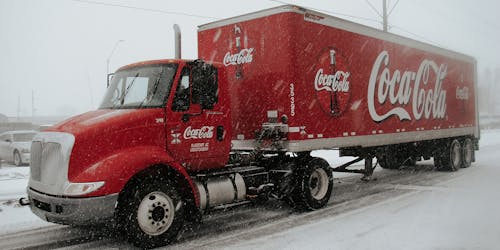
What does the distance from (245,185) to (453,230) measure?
11.3 ft

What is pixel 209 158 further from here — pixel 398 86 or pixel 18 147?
pixel 18 147

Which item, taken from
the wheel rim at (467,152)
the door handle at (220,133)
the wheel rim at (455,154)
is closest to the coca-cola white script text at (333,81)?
the door handle at (220,133)

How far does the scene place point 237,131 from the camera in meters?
9.15

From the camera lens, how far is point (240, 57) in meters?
9.15

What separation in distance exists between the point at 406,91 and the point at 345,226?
20.0 feet

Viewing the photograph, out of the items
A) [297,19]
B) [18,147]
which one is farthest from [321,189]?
[18,147]

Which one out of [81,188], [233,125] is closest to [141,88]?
[81,188]

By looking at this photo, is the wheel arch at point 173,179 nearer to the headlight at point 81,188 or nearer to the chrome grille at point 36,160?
the headlight at point 81,188

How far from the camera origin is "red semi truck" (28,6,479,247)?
20.2 feet

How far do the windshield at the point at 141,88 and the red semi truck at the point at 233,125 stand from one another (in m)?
0.02

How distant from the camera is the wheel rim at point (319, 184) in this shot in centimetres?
922

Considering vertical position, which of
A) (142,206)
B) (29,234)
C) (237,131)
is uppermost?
(237,131)

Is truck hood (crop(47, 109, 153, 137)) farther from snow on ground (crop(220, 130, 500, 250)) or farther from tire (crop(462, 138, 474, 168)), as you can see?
tire (crop(462, 138, 474, 168))

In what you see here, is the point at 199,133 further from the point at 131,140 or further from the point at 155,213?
the point at 155,213
